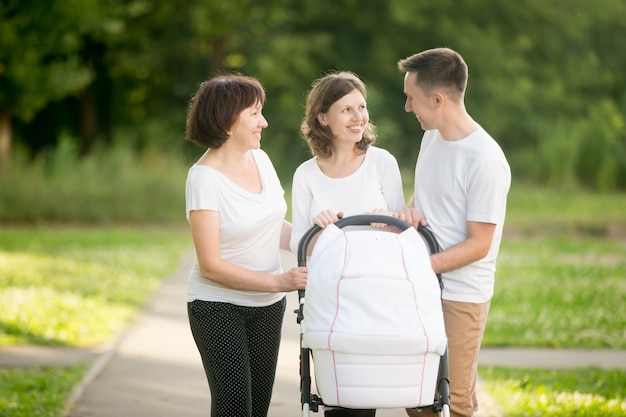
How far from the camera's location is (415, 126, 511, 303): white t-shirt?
4730 millimetres

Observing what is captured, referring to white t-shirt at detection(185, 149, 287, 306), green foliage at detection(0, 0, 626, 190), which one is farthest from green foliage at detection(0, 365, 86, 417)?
green foliage at detection(0, 0, 626, 190)

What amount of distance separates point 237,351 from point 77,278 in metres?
10.2

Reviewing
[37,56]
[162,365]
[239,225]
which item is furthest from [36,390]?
[37,56]

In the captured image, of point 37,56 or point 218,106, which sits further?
point 37,56

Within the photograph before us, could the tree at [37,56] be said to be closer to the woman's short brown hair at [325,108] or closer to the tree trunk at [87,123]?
the tree trunk at [87,123]

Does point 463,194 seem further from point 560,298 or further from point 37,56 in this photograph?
point 37,56

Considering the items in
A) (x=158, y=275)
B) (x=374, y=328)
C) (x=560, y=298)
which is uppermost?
(x=374, y=328)

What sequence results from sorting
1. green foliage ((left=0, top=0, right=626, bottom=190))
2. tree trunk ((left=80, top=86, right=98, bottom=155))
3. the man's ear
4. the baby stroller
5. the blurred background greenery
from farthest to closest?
tree trunk ((left=80, top=86, right=98, bottom=155)) < green foliage ((left=0, top=0, right=626, bottom=190)) < the blurred background greenery < the man's ear < the baby stroller

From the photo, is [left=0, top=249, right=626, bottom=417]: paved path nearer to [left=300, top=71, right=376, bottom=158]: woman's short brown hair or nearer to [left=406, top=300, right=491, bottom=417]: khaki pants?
[left=406, top=300, right=491, bottom=417]: khaki pants

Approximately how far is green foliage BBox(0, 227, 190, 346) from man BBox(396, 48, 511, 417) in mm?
6085

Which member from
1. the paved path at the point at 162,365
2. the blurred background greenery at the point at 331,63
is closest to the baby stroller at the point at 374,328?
the paved path at the point at 162,365

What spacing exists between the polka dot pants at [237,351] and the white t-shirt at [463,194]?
36.0 inches

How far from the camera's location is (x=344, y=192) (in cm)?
507

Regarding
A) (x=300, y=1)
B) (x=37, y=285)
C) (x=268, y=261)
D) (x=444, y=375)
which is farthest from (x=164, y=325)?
(x=300, y=1)
